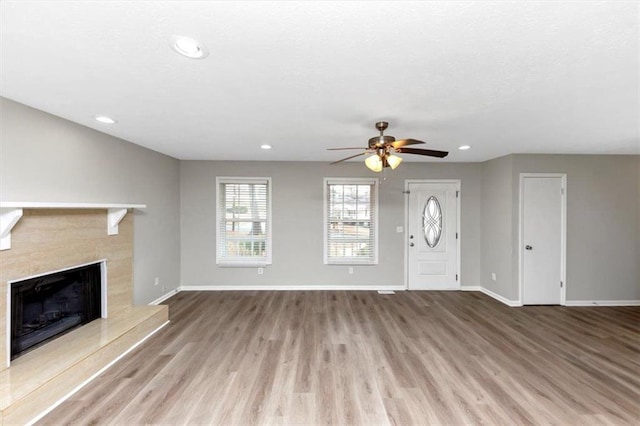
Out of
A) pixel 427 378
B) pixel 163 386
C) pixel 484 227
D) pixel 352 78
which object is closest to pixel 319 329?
pixel 427 378

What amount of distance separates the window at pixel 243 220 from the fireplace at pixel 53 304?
2.10m

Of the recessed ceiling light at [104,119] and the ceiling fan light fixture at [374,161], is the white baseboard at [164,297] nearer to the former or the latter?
the recessed ceiling light at [104,119]

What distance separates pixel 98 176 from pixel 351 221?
3.89m

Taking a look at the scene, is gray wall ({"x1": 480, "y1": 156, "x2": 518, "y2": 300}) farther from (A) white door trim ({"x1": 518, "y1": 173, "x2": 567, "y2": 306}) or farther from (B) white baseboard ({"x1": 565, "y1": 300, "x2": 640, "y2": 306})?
(B) white baseboard ({"x1": 565, "y1": 300, "x2": 640, "y2": 306})

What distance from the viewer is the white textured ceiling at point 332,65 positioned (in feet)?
4.02

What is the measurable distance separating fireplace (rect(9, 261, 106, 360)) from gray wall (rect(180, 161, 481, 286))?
1.91 m

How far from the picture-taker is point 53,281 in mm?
2588

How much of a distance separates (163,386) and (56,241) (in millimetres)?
1784

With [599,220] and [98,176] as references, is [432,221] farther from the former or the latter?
[98,176]

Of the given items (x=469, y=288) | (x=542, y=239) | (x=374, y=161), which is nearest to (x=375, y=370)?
(x=374, y=161)

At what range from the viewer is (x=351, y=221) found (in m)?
5.04

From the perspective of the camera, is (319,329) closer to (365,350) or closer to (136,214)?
(365,350)

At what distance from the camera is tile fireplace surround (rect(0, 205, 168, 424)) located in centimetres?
193

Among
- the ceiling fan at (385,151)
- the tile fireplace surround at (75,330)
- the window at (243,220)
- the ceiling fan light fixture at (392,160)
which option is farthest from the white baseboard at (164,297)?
the ceiling fan light fixture at (392,160)
